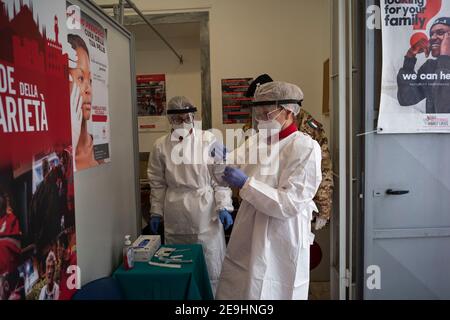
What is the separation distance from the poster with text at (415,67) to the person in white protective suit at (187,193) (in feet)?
3.78

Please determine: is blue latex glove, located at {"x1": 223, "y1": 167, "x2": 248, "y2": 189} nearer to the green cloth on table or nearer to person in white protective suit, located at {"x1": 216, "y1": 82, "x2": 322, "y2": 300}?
person in white protective suit, located at {"x1": 216, "y1": 82, "x2": 322, "y2": 300}

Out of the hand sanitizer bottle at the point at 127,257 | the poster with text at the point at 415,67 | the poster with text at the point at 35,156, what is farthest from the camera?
the poster with text at the point at 415,67

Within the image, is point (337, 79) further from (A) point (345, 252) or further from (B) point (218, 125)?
(B) point (218, 125)

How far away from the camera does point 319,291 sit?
2969 mm

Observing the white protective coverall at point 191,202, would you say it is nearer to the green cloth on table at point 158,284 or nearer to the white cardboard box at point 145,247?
the white cardboard box at point 145,247

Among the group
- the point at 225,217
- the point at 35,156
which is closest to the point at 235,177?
the point at 225,217

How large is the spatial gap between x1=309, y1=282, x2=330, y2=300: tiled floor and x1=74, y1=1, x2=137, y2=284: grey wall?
1.63 metres

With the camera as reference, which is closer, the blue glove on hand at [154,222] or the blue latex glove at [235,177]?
the blue latex glove at [235,177]

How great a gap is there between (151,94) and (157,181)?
6.00ft

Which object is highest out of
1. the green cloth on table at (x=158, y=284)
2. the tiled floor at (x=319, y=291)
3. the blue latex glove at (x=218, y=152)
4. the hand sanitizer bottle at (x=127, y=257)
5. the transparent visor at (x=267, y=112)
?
the transparent visor at (x=267, y=112)

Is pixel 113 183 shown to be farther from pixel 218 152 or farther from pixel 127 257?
pixel 218 152

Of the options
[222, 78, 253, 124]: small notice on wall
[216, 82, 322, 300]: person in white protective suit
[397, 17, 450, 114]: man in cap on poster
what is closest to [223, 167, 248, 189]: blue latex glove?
[216, 82, 322, 300]: person in white protective suit

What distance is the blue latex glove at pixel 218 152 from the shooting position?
7.23 ft

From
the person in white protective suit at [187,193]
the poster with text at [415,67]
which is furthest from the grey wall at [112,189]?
the poster with text at [415,67]
